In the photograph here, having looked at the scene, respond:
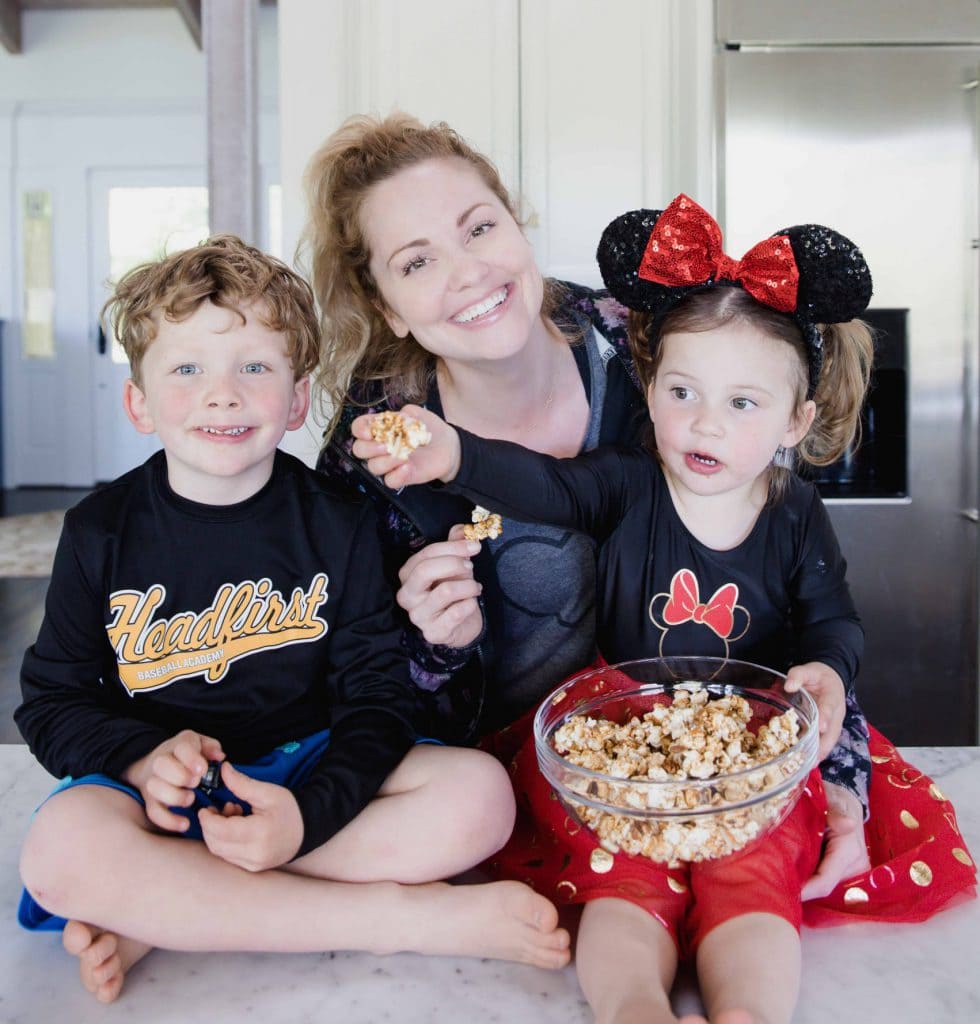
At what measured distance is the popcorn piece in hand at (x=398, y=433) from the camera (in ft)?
3.31

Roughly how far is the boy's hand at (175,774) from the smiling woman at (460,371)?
0.35 metres

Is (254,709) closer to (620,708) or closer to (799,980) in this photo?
(620,708)

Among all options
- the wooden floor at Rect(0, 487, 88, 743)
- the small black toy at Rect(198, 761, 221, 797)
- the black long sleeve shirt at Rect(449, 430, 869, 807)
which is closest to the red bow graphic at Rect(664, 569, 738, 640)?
the black long sleeve shirt at Rect(449, 430, 869, 807)

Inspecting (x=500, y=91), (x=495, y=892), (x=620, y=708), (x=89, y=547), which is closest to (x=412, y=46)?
(x=500, y=91)

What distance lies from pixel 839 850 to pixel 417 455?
63cm

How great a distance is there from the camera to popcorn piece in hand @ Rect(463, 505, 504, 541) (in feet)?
4.34

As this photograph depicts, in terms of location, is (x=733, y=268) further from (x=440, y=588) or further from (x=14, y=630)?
(x=14, y=630)

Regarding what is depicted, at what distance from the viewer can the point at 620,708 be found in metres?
1.23

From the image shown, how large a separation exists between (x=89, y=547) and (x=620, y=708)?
645mm

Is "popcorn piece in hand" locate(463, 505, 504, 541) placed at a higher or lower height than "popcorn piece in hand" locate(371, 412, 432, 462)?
lower

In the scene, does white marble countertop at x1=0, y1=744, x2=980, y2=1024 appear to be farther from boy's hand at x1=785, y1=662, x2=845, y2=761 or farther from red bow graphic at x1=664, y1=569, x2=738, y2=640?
red bow graphic at x1=664, y1=569, x2=738, y2=640

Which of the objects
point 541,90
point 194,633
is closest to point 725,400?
point 194,633

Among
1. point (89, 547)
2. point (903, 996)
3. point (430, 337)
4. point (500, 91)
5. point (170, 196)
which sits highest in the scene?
point (170, 196)

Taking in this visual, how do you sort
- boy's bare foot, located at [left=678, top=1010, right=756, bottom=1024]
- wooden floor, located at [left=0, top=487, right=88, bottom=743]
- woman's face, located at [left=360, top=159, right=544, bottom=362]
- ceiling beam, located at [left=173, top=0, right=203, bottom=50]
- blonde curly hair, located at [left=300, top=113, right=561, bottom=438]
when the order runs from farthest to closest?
1. ceiling beam, located at [left=173, top=0, right=203, bottom=50]
2. wooden floor, located at [left=0, top=487, right=88, bottom=743]
3. blonde curly hair, located at [left=300, top=113, right=561, bottom=438]
4. woman's face, located at [left=360, top=159, right=544, bottom=362]
5. boy's bare foot, located at [left=678, top=1010, right=756, bottom=1024]
